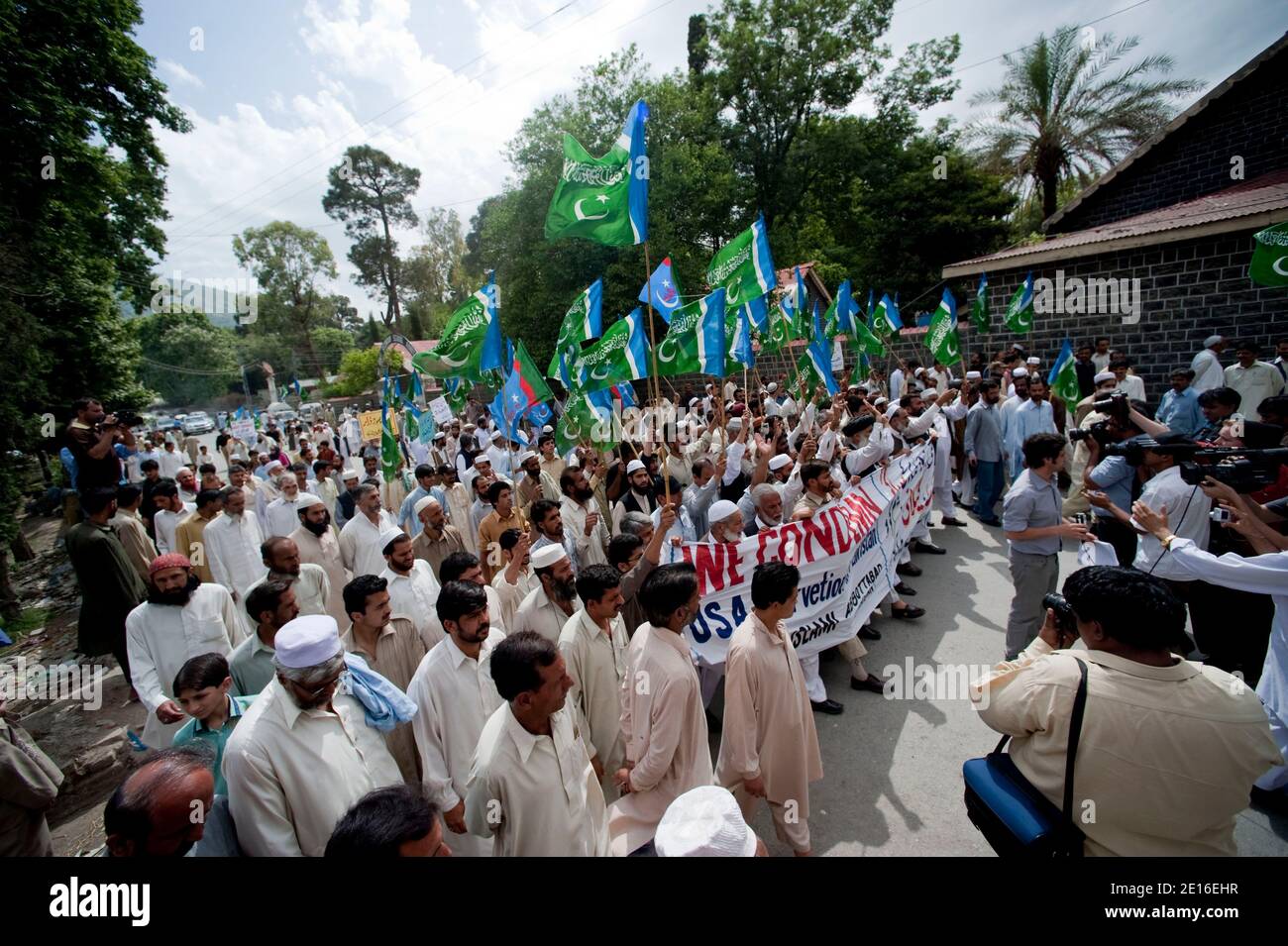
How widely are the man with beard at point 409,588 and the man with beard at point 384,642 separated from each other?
0.28m

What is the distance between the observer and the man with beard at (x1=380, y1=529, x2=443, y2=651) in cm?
391

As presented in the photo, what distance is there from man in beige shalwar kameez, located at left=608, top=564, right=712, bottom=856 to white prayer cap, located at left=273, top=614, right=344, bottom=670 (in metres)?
1.30

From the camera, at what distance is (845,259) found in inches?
977

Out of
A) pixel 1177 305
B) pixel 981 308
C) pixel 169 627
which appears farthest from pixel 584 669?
pixel 981 308

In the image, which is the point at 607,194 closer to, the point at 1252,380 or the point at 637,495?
the point at 637,495

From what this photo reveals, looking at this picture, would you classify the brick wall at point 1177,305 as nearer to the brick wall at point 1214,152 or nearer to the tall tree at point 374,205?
the brick wall at point 1214,152

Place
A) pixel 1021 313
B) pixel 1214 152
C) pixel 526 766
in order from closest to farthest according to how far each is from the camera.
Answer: pixel 526 766, pixel 1021 313, pixel 1214 152

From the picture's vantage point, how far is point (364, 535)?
538 cm

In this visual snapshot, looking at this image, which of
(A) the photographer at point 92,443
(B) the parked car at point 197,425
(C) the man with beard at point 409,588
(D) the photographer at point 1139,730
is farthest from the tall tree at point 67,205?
(B) the parked car at point 197,425

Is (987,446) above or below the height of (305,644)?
above

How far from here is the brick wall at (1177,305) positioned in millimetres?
10391

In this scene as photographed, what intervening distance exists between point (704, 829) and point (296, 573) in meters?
3.65

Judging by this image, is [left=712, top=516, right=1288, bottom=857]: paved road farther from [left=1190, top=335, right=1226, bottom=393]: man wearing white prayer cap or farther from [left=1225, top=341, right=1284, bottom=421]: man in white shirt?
[left=1190, top=335, right=1226, bottom=393]: man wearing white prayer cap

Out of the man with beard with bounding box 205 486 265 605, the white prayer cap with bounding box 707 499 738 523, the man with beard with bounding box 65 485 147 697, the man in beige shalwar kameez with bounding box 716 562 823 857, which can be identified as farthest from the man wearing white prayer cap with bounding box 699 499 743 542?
the man with beard with bounding box 65 485 147 697
